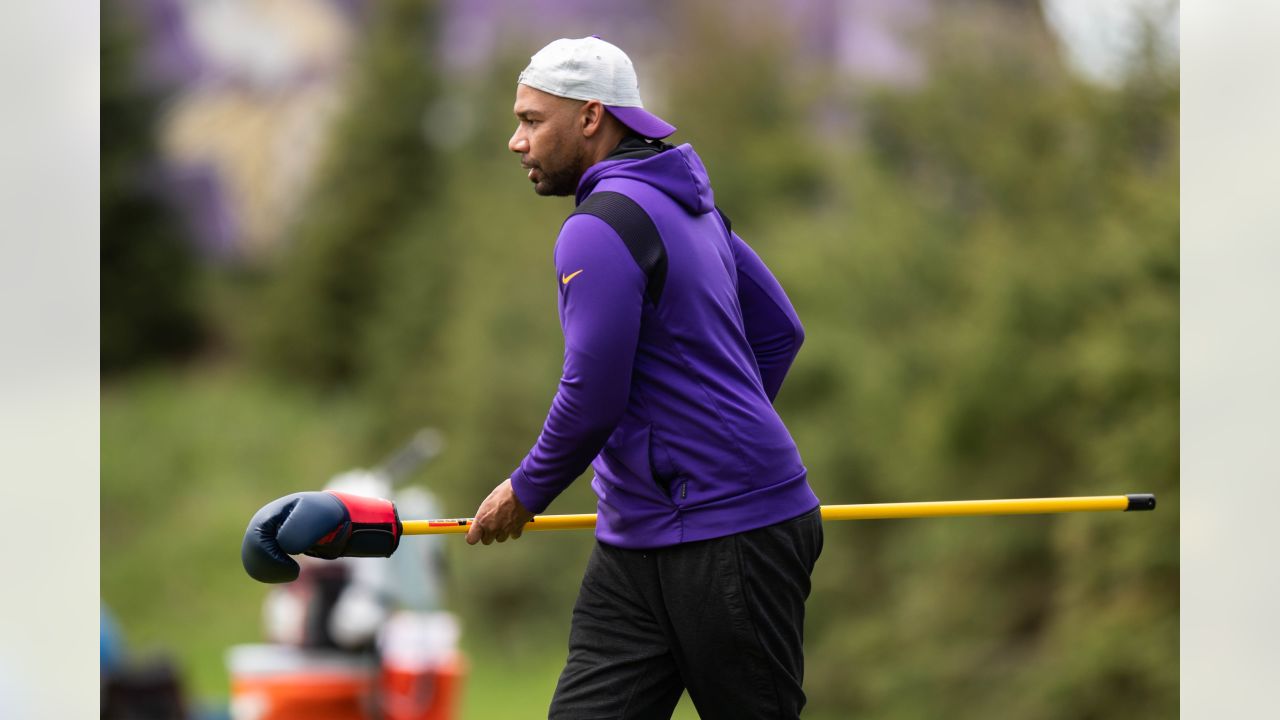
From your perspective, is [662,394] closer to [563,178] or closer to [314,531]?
[563,178]

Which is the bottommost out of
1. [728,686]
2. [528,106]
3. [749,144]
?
[728,686]

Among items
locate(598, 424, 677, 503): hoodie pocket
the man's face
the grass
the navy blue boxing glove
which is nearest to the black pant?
locate(598, 424, 677, 503): hoodie pocket

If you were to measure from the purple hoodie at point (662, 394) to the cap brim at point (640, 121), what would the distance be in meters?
0.08

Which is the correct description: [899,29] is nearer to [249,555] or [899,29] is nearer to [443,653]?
[443,653]

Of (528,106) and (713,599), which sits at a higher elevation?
(528,106)

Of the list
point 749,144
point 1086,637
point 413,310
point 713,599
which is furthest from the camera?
point 413,310

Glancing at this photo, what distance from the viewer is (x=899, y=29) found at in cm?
1224

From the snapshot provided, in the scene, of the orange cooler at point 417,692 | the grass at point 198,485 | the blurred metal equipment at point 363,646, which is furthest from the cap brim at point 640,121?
the grass at point 198,485

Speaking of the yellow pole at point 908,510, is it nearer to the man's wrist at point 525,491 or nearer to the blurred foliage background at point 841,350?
the man's wrist at point 525,491

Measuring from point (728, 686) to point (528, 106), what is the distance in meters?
1.18

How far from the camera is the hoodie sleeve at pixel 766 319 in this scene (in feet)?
11.1

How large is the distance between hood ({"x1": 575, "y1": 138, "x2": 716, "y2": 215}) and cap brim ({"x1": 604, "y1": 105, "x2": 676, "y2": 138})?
0.11ft

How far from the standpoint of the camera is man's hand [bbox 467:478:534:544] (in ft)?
10.1
